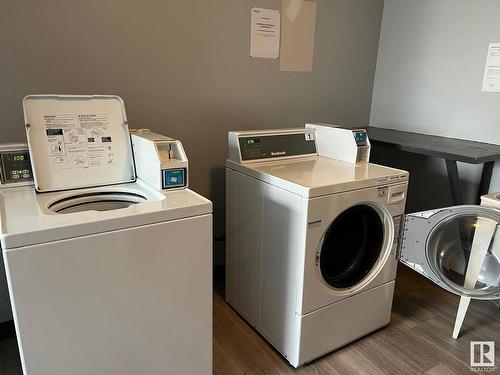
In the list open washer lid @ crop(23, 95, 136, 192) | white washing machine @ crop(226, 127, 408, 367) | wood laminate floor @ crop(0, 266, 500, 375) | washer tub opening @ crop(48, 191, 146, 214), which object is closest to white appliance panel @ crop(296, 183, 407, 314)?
white washing machine @ crop(226, 127, 408, 367)

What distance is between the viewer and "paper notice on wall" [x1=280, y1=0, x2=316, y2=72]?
7.88 ft

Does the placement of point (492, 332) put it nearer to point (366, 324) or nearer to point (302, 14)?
point (366, 324)

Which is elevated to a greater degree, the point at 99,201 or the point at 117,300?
the point at 99,201

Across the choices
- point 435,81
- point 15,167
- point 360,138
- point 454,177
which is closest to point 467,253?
point 454,177

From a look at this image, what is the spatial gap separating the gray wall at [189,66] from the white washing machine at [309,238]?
0.38m

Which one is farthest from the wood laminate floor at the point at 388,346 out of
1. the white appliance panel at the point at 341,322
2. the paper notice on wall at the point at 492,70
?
the paper notice on wall at the point at 492,70

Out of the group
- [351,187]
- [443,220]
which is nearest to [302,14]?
[351,187]

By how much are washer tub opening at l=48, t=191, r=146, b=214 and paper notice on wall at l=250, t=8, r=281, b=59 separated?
120cm

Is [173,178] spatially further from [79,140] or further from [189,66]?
[189,66]

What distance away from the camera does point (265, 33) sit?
234 cm

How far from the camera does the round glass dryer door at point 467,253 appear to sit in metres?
1.82

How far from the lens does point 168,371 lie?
148cm

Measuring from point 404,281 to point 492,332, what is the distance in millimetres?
617

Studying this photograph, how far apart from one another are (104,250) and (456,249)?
1.67 m
